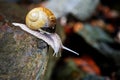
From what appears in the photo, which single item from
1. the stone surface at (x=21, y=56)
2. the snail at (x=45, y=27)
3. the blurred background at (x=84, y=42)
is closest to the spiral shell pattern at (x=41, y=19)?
the snail at (x=45, y=27)

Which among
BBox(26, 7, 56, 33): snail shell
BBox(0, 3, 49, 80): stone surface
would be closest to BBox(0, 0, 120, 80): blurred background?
BBox(0, 3, 49, 80): stone surface

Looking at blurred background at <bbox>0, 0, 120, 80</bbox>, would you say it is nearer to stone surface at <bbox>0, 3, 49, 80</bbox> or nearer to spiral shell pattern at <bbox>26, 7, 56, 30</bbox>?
stone surface at <bbox>0, 3, 49, 80</bbox>

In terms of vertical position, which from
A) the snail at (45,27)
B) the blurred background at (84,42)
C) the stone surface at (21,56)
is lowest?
the blurred background at (84,42)

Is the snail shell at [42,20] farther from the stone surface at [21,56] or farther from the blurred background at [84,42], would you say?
the blurred background at [84,42]

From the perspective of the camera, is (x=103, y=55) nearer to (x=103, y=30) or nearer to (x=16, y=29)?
(x=103, y=30)

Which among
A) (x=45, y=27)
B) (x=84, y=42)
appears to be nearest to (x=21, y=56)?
(x=45, y=27)

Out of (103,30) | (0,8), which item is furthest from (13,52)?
(103,30)

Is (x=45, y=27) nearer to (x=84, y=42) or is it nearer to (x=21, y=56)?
(x=21, y=56)

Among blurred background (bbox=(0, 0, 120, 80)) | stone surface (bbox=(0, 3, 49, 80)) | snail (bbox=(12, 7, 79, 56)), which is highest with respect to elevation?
snail (bbox=(12, 7, 79, 56))

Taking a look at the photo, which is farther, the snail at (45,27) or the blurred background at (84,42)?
the blurred background at (84,42)
